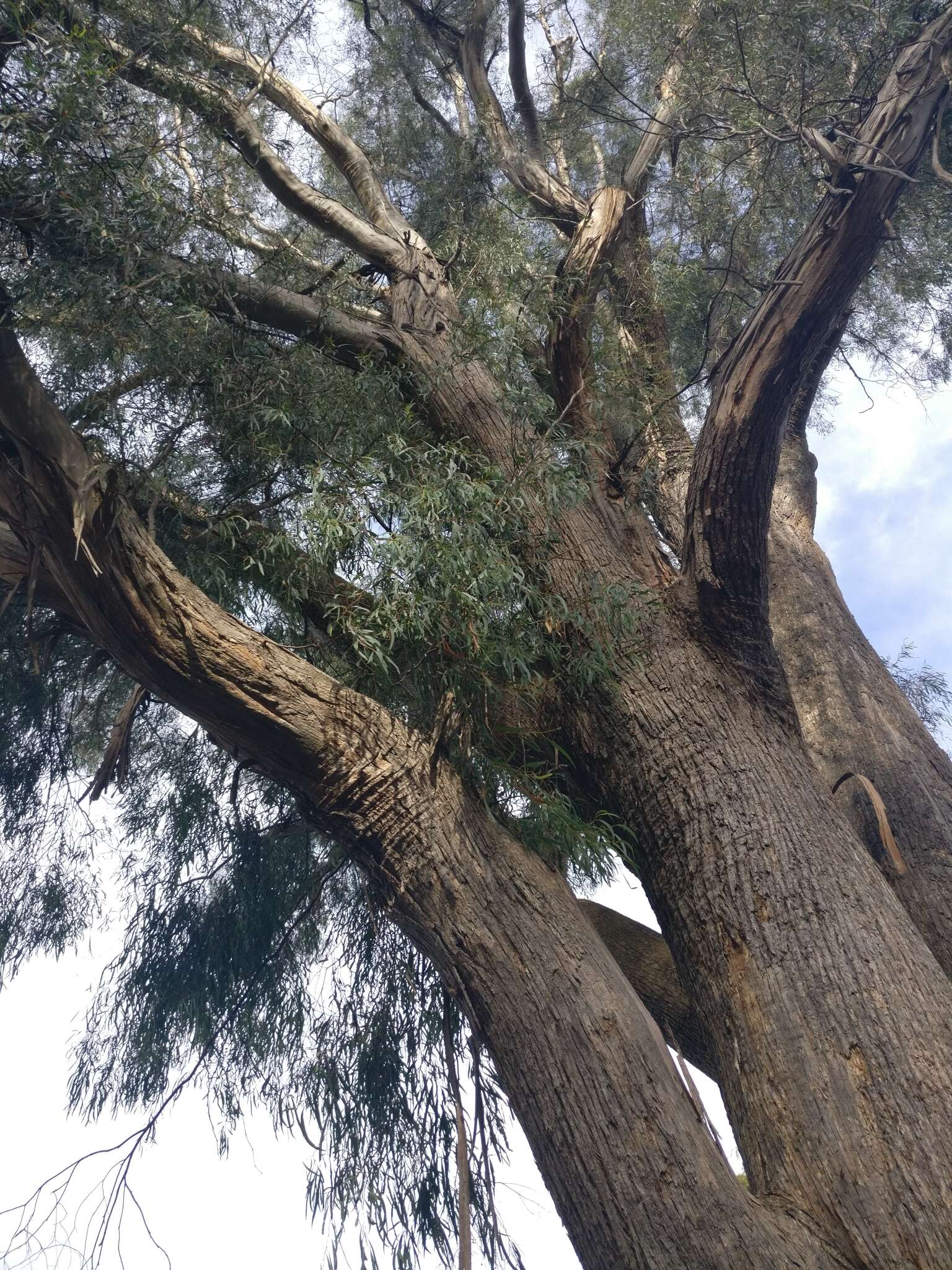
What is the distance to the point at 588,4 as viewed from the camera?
24.0 ft

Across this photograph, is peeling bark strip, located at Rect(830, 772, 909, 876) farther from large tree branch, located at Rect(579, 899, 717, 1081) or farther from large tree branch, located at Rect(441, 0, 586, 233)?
large tree branch, located at Rect(441, 0, 586, 233)

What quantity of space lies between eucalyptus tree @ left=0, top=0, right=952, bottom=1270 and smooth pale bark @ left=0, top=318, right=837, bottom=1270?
0.01 meters

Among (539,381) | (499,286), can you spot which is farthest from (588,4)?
(539,381)

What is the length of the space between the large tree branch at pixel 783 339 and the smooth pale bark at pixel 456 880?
109 centimetres

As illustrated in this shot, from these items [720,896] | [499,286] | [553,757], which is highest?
[499,286]

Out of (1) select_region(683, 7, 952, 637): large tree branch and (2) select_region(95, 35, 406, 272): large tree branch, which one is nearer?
(1) select_region(683, 7, 952, 637): large tree branch

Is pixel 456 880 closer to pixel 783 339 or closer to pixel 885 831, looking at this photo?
pixel 885 831

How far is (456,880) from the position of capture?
2521 mm

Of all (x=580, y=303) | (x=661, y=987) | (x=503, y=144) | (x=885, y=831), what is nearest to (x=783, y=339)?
(x=580, y=303)

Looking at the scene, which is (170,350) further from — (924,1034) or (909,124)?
(924,1034)

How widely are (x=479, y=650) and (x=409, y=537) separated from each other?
470 millimetres

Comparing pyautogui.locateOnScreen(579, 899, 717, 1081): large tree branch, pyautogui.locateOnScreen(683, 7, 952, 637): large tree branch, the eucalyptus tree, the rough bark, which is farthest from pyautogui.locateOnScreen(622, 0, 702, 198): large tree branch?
pyautogui.locateOnScreen(579, 899, 717, 1081): large tree branch

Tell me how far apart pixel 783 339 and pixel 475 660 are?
1.28 metres

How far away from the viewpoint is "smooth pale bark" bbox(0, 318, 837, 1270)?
6.91ft
